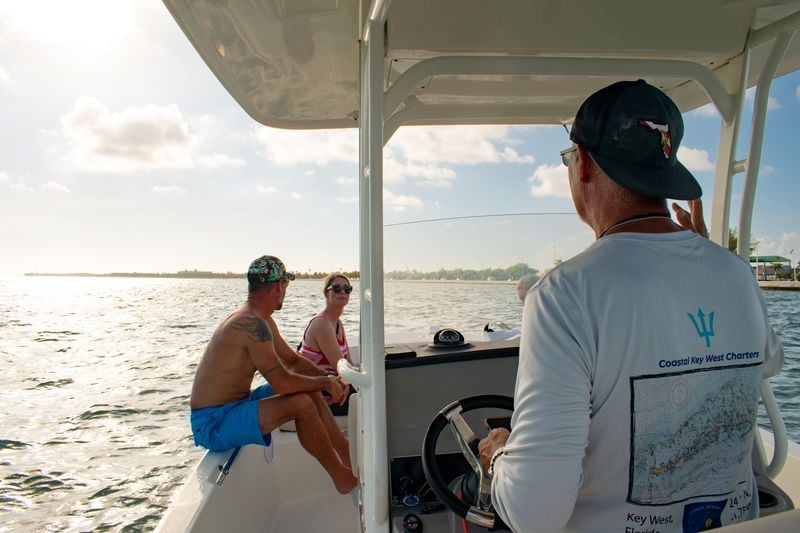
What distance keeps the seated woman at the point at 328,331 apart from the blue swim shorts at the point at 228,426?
40.5 inches

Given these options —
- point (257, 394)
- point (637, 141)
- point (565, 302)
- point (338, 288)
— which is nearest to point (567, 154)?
point (637, 141)

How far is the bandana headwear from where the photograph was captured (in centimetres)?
348

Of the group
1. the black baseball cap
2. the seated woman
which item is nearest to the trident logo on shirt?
the black baseball cap

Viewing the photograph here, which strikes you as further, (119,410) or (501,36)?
(119,410)

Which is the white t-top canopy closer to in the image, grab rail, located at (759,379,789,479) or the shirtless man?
grab rail, located at (759,379,789,479)

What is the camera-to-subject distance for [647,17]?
1.65 metres

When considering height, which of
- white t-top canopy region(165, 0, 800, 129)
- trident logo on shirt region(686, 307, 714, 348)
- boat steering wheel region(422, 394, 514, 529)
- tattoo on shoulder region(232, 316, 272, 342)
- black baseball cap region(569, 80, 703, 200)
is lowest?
boat steering wheel region(422, 394, 514, 529)

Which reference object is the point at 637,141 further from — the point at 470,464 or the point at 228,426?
the point at 228,426

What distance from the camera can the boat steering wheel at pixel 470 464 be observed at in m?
1.13

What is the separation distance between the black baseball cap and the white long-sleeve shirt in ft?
0.31

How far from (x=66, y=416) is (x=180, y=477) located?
7.74 m

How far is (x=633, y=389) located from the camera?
2.67ft

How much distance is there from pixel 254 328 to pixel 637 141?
282cm

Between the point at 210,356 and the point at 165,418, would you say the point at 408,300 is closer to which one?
the point at 210,356
